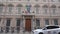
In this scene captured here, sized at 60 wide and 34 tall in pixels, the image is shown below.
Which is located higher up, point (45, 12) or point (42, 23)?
point (45, 12)

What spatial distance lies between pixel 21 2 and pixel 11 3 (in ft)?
7.15

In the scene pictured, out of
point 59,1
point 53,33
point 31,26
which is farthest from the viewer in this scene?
point 59,1

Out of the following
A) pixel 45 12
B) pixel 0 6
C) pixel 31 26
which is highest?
pixel 0 6

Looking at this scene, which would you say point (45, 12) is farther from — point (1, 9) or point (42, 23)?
point (1, 9)

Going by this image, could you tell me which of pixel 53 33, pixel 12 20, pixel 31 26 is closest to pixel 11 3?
pixel 12 20

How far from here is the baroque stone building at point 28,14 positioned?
21828mm

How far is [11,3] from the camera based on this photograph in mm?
22641

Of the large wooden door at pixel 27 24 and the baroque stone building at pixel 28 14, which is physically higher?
the baroque stone building at pixel 28 14

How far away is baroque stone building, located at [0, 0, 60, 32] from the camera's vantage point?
21.8m

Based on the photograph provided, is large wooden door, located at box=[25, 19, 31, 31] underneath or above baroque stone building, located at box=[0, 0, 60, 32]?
underneath

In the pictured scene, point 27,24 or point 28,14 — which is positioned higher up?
point 28,14

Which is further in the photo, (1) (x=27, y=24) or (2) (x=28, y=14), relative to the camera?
(1) (x=27, y=24)

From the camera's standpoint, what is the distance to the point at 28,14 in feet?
71.6

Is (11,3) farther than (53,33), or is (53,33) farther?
(11,3)
